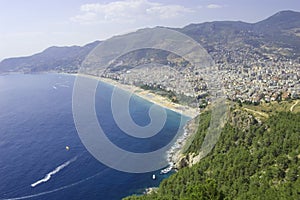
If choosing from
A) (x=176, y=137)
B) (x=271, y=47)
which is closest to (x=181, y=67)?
(x=176, y=137)

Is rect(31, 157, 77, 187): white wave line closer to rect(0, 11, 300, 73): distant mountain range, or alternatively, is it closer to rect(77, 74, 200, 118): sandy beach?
rect(77, 74, 200, 118): sandy beach

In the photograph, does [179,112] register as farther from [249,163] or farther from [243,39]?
[243,39]

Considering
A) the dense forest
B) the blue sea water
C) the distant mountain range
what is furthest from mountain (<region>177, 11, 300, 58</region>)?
the dense forest

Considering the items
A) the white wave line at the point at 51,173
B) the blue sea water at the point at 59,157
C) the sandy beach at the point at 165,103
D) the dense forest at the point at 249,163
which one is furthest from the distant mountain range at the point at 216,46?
the dense forest at the point at 249,163

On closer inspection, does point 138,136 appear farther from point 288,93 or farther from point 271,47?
point 271,47

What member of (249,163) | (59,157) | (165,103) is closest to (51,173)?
(59,157)
